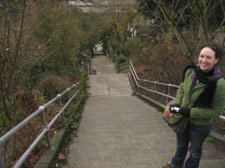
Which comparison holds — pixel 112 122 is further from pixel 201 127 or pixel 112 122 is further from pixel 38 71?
pixel 38 71

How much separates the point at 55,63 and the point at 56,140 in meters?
6.65

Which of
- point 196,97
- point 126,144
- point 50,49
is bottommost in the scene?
point 126,144

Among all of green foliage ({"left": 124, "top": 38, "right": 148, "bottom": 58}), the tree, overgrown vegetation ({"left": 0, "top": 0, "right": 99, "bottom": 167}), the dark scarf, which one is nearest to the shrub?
overgrown vegetation ({"left": 0, "top": 0, "right": 99, "bottom": 167})

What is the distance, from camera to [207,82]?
5.75 ft

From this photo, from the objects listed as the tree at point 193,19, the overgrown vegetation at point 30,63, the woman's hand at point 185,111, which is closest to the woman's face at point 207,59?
the woman's hand at point 185,111

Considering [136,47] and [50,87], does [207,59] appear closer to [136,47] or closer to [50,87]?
[50,87]

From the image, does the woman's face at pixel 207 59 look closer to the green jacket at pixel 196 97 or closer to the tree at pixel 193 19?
the green jacket at pixel 196 97

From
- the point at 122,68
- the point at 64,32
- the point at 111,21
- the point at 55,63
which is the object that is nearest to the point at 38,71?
the point at 55,63

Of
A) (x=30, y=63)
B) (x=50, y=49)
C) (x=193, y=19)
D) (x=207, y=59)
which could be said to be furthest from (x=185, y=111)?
(x=50, y=49)

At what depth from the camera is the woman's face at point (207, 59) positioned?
5.63 feet

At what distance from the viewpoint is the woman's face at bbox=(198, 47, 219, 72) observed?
5.63ft

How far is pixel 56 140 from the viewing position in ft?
9.61

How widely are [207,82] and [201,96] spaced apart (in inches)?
6.3

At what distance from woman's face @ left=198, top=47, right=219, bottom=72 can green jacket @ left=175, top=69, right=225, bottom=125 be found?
0.16 m
